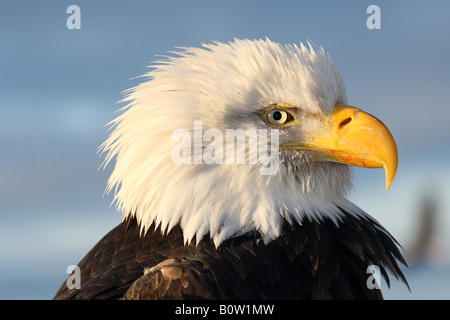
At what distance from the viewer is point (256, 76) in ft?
14.9

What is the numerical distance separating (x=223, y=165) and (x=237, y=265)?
27.3 inches

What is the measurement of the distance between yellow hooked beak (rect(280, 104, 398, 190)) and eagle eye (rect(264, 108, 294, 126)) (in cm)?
→ 16

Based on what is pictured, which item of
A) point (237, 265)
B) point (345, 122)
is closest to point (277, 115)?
point (345, 122)

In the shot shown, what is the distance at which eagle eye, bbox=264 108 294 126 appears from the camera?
457 cm

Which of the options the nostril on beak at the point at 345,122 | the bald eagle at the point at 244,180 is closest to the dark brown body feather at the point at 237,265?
the bald eagle at the point at 244,180

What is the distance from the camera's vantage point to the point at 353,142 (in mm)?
4527

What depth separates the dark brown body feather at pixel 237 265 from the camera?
394cm

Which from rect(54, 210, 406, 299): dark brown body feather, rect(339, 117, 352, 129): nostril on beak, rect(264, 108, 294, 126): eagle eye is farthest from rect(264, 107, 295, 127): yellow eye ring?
rect(54, 210, 406, 299): dark brown body feather

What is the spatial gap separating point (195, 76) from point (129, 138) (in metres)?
0.65

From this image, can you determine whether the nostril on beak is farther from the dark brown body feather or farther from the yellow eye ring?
the dark brown body feather

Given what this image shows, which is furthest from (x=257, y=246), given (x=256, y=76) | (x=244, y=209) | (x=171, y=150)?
(x=256, y=76)

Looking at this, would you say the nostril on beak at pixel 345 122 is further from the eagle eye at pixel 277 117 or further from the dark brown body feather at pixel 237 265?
the dark brown body feather at pixel 237 265

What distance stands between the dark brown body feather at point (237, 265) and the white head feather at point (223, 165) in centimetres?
10
